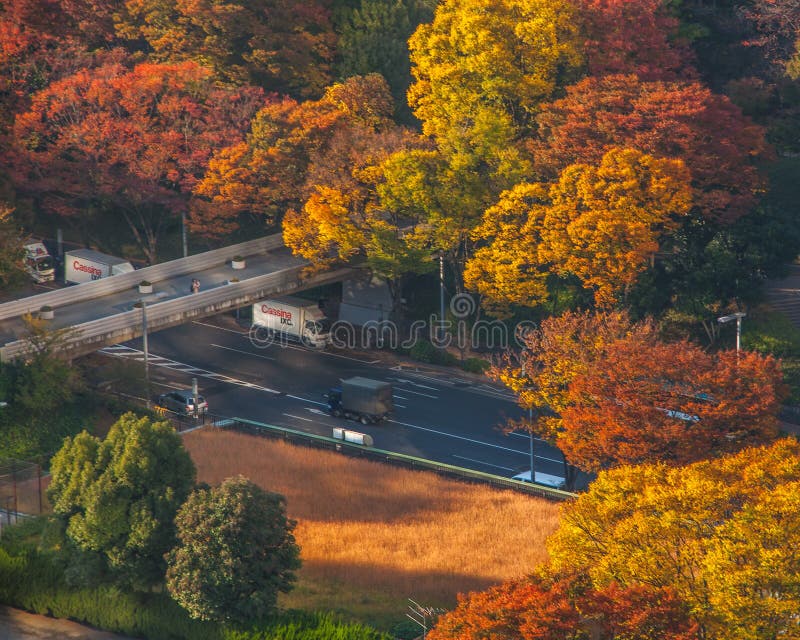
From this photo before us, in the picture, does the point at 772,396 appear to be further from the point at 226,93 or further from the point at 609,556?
the point at 226,93

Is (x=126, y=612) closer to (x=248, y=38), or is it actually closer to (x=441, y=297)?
(x=441, y=297)

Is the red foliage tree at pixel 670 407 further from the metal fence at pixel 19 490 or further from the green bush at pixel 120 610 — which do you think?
the metal fence at pixel 19 490

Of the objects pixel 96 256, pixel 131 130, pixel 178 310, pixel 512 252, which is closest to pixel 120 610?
pixel 178 310

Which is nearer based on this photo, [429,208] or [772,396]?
[772,396]

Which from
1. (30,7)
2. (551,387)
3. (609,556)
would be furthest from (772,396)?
(30,7)

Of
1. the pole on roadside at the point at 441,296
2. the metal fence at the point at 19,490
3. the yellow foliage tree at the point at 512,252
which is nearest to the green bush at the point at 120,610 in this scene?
the metal fence at the point at 19,490

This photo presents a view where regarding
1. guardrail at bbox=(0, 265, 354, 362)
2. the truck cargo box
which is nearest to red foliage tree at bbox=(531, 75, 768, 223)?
guardrail at bbox=(0, 265, 354, 362)

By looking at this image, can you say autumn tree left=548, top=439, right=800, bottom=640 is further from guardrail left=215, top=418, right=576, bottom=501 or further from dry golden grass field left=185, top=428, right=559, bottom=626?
guardrail left=215, top=418, right=576, bottom=501
